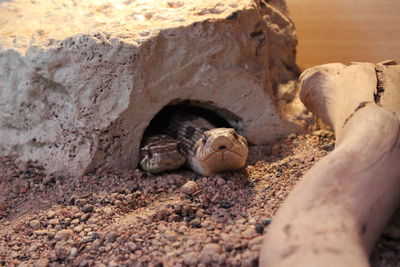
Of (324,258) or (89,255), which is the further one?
(89,255)

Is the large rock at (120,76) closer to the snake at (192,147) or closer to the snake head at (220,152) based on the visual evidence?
the snake at (192,147)

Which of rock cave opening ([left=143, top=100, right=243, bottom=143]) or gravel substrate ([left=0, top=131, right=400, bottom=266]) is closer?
gravel substrate ([left=0, top=131, right=400, bottom=266])

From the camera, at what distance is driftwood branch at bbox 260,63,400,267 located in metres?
1.38

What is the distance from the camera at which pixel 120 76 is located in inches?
107

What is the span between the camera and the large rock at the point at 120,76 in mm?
2727

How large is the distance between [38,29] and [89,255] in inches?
67.6

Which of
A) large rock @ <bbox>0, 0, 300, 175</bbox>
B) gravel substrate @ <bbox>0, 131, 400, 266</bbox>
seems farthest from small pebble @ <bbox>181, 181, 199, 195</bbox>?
large rock @ <bbox>0, 0, 300, 175</bbox>

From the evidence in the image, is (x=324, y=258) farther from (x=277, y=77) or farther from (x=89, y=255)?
(x=277, y=77)

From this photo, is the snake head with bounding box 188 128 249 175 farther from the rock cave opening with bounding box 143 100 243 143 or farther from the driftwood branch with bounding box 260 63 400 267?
the driftwood branch with bounding box 260 63 400 267

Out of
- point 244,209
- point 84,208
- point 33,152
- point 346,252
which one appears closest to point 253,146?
point 244,209

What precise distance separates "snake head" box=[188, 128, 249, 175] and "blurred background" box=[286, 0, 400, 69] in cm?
154

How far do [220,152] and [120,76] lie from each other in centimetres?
77

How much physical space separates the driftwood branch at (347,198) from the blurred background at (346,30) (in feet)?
5.21

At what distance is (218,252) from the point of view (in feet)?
5.78
